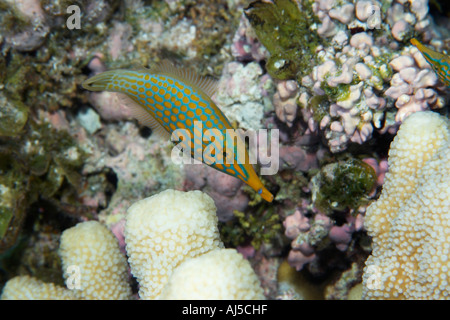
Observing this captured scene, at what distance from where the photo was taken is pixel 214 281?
8.06 feet

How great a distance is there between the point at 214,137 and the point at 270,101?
1335 millimetres

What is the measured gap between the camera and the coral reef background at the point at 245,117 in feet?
11.2

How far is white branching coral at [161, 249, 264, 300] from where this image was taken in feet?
8.02

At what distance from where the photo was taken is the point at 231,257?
2.62 meters

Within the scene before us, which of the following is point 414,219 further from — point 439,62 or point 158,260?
point 158,260

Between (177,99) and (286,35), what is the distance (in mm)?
1560

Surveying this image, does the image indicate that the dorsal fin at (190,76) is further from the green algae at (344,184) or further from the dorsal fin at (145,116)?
the green algae at (344,184)

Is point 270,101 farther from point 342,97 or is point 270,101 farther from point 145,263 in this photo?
point 145,263

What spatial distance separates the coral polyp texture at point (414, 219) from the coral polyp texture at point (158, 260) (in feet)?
4.15

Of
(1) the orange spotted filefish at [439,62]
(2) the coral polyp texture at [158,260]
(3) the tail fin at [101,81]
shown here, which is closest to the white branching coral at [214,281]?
(2) the coral polyp texture at [158,260]

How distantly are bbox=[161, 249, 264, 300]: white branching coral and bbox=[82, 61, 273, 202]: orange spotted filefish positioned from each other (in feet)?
2.67

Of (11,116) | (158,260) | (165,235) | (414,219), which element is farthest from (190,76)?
(11,116)

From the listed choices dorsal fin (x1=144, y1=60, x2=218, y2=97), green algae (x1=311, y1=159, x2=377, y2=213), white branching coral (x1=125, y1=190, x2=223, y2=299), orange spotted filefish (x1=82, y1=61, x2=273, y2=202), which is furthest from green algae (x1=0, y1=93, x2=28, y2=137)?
green algae (x1=311, y1=159, x2=377, y2=213)

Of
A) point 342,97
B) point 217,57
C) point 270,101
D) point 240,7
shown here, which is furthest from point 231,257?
point 240,7
